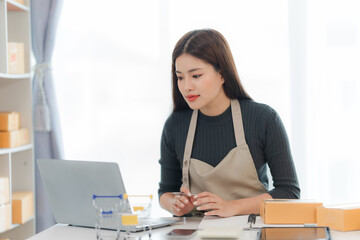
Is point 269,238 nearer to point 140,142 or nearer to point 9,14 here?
point 140,142

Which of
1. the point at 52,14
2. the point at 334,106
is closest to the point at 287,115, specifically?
the point at 334,106

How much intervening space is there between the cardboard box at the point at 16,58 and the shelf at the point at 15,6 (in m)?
0.22

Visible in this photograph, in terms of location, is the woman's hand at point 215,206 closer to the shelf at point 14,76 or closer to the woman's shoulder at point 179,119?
the woman's shoulder at point 179,119

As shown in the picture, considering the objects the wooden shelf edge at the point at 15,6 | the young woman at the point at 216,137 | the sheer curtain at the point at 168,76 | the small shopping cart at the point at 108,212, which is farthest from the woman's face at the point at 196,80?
the wooden shelf edge at the point at 15,6

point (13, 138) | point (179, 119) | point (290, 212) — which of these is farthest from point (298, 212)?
point (13, 138)

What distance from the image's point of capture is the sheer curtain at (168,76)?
3.24 metres

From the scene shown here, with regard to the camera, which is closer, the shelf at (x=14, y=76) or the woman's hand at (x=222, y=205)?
the woman's hand at (x=222, y=205)

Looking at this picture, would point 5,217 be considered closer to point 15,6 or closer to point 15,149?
point 15,149

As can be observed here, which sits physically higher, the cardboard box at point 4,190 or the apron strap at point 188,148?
the apron strap at point 188,148

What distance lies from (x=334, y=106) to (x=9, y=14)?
206cm

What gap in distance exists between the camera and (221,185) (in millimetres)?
2193

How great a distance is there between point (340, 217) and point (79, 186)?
2.64ft

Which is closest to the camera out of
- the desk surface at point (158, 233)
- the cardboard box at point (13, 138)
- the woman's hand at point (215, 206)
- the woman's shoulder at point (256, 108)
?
the desk surface at point (158, 233)

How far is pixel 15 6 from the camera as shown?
10.5 feet
